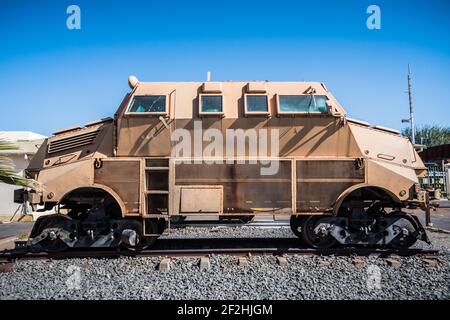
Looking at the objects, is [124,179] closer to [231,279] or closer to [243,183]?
[243,183]

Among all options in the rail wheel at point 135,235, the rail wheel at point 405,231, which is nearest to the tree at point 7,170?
the rail wheel at point 135,235

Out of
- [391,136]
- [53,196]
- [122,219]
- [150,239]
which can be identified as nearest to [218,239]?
[150,239]

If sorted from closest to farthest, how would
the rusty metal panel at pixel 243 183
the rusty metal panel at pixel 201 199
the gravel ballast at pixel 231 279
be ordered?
the gravel ballast at pixel 231 279, the rusty metal panel at pixel 201 199, the rusty metal panel at pixel 243 183

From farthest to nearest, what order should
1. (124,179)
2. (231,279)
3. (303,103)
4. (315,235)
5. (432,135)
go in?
(432,135), (303,103), (315,235), (124,179), (231,279)

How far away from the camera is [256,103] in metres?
8.09

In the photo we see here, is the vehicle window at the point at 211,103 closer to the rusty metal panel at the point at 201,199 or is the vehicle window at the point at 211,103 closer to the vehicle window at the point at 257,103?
the vehicle window at the point at 257,103

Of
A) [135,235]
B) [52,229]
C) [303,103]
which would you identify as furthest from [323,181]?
[52,229]

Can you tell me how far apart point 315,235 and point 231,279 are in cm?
277

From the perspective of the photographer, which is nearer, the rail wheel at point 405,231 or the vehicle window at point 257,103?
the rail wheel at point 405,231

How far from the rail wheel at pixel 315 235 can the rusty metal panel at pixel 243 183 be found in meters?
0.76

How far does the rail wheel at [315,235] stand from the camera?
7800 mm

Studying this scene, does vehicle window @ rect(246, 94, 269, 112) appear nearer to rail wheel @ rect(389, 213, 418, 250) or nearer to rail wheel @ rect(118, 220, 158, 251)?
rail wheel @ rect(118, 220, 158, 251)

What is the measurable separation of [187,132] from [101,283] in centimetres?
367

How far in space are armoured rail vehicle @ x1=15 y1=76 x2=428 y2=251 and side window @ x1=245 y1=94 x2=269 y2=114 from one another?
0.02 metres
